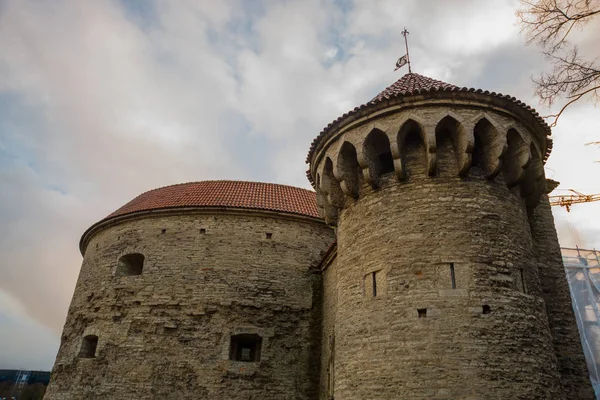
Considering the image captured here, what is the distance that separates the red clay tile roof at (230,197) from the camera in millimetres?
14156

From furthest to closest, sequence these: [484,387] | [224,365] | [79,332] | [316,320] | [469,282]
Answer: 1. [79,332]
2. [316,320]
3. [224,365]
4. [469,282]
5. [484,387]

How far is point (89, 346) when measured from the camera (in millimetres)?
13562

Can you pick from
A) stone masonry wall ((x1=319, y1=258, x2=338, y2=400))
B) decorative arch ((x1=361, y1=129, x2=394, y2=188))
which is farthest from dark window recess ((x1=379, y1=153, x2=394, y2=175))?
stone masonry wall ((x1=319, y1=258, x2=338, y2=400))

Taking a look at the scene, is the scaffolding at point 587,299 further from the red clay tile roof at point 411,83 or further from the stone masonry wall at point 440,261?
the red clay tile roof at point 411,83

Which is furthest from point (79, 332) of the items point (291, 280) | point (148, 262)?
point (291, 280)

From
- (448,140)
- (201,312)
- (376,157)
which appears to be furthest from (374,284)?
(201,312)

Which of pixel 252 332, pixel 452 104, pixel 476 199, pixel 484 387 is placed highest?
pixel 452 104

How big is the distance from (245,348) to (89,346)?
4.92m

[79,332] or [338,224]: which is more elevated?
[338,224]

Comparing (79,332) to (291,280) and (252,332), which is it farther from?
(291,280)

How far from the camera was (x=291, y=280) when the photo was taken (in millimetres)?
13219

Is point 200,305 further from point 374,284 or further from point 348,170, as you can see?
point 374,284

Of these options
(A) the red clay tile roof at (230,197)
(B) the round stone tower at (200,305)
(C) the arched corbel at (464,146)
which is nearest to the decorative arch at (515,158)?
(C) the arched corbel at (464,146)

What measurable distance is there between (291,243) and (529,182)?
24.4 feet
